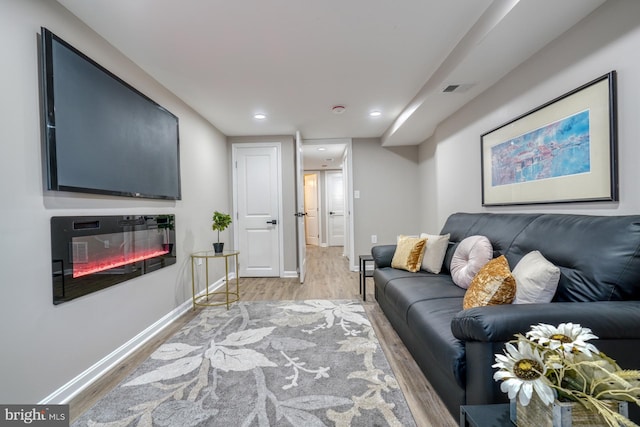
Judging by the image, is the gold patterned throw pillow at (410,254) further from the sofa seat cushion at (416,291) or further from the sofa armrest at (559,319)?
the sofa armrest at (559,319)

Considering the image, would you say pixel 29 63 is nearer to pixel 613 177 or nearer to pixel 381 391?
pixel 381 391

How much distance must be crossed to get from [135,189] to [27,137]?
2.56ft

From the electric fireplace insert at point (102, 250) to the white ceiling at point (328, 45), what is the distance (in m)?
1.24

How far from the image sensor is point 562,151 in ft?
5.64

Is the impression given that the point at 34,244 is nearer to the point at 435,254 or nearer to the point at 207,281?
the point at 207,281

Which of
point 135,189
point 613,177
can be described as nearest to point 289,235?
point 135,189

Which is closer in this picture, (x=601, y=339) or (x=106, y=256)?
(x=601, y=339)

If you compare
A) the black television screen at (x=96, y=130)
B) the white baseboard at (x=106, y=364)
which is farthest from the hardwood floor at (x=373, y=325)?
the black television screen at (x=96, y=130)

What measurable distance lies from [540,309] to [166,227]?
276 centimetres

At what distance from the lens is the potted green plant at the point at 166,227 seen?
2499 mm

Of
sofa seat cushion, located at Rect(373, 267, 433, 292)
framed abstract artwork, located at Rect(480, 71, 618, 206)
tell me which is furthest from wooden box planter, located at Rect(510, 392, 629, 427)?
sofa seat cushion, located at Rect(373, 267, 433, 292)

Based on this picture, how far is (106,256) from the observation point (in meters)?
1.88

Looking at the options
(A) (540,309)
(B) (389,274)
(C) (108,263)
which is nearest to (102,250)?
(C) (108,263)

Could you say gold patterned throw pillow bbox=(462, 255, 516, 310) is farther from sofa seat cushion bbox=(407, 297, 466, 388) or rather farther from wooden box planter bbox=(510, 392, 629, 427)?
wooden box planter bbox=(510, 392, 629, 427)
